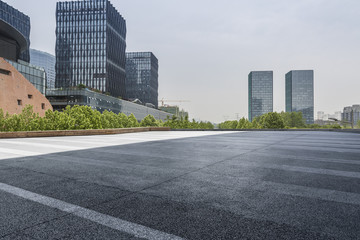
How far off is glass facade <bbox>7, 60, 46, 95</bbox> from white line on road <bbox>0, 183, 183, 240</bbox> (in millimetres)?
52728

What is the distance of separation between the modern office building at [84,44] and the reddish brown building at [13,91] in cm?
6721

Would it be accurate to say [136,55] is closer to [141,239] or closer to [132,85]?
[132,85]

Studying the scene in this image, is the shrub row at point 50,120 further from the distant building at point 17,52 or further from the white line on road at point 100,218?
the white line on road at point 100,218

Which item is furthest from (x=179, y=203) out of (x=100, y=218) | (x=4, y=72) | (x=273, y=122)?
(x=273, y=122)

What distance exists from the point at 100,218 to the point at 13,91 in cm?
3955

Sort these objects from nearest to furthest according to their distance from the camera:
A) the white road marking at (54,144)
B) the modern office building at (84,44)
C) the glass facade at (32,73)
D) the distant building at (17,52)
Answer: the white road marking at (54,144), the distant building at (17,52), the glass facade at (32,73), the modern office building at (84,44)

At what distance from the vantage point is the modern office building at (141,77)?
16025 cm

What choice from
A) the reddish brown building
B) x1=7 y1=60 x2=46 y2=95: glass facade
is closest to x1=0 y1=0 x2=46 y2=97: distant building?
x1=7 y1=60 x2=46 y2=95: glass facade

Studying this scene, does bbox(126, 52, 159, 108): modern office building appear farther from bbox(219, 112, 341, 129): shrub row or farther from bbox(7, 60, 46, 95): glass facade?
bbox(7, 60, 46, 95): glass facade

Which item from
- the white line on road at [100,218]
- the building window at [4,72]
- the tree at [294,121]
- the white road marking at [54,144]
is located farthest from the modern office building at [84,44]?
the white line on road at [100,218]

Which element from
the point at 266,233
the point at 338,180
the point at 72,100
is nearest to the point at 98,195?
the point at 266,233

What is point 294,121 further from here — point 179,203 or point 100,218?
point 100,218

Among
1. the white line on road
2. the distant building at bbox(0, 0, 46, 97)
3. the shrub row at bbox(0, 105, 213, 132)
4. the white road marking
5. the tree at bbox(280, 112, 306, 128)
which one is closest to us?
the white line on road

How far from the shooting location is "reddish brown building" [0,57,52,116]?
106 ft
